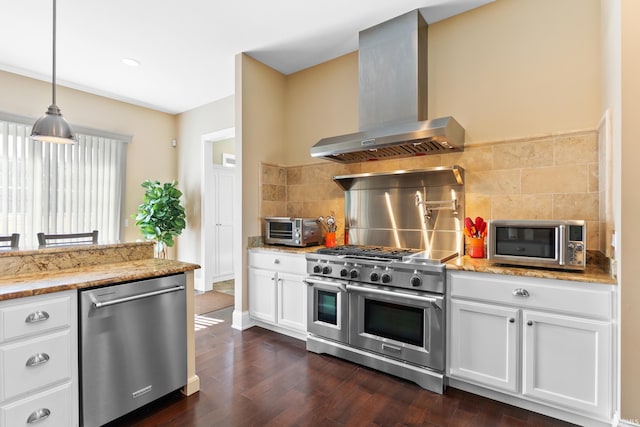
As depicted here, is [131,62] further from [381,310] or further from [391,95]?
[381,310]

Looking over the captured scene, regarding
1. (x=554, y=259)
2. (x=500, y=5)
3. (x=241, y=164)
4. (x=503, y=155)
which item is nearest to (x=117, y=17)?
(x=241, y=164)

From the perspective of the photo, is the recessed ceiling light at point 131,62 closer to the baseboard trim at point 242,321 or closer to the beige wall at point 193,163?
the beige wall at point 193,163

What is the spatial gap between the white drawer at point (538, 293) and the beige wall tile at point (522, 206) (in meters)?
0.70

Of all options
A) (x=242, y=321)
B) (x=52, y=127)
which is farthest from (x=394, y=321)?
(x=52, y=127)

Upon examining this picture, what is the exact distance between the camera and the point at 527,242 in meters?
2.05

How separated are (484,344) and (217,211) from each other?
174 inches

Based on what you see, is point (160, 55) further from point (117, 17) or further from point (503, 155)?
point (503, 155)

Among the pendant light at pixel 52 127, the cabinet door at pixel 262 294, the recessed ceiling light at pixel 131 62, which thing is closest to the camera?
the pendant light at pixel 52 127

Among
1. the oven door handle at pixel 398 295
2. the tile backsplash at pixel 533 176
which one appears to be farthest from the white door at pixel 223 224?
the oven door handle at pixel 398 295

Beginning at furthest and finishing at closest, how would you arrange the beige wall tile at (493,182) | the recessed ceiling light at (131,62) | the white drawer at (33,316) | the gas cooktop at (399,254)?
the recessed ceiling light at (131,62) → the beige wall tile at (493,182) → the gas cooktop at (399,254) → the white drawer at (33,316)

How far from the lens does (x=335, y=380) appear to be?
238cm

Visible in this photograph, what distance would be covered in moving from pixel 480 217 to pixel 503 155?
53 cm

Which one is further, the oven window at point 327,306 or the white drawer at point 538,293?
the oven window at point 327,306

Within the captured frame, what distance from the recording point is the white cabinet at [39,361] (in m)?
1.46
